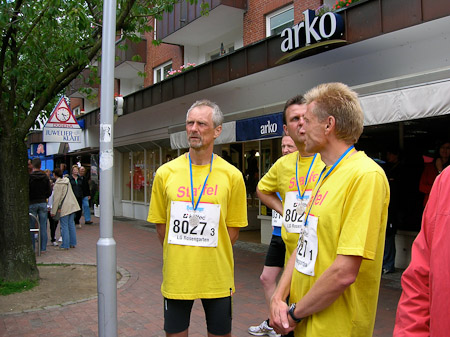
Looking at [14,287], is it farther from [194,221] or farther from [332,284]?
[332,284]

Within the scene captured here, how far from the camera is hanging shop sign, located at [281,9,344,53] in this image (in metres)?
6.58

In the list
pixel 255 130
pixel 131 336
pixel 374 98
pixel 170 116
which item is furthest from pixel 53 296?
pixel 170 116

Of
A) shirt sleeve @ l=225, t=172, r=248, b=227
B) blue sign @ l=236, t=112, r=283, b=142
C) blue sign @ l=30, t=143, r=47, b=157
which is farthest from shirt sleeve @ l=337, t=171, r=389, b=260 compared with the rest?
blue sign @ l=30, t=143, r=47, b=157

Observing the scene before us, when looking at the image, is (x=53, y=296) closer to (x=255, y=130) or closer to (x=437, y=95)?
(x=255, y=130)

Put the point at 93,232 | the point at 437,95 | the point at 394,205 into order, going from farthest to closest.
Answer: the point at 93,232
the point at 394,205
the point at 437,95

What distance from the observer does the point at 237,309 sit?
5.26 metres

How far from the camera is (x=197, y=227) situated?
2.77 meters

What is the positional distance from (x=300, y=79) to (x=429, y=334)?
8123mm

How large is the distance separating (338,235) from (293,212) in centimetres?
137

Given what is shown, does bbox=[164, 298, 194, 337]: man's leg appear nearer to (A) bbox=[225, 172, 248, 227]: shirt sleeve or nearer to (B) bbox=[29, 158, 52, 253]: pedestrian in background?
(A) bbox=[225, 172, 248, 227]: shirt sleeve

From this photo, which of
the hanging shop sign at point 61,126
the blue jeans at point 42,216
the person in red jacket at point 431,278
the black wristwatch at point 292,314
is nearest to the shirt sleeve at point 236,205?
the black wristwatch at point 292,314

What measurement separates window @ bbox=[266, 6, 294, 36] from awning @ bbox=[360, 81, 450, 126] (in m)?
5.26

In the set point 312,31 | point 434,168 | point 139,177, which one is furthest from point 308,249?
point 139,177

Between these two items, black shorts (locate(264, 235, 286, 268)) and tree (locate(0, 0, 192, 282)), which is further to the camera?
tree (locate(0, 0, 192, 282))
